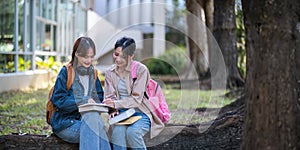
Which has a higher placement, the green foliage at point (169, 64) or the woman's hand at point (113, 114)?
the green foliage at point (169, 64)

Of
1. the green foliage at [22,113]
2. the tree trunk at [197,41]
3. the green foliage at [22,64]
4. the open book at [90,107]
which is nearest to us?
the open book at [90,107]

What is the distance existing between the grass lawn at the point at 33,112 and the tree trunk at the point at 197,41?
4.94 metres

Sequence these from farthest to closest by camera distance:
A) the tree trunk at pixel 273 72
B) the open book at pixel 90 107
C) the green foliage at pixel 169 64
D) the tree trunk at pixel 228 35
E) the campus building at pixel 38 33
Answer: the green foliage at pixel 169 64 < the campus building at pixel 38 33 < the tree trunk at pixel 228 35 < the open book at pixel 90 107 < the tree trunk at pixel 273 72

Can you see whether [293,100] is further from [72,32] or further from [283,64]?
[72,32]

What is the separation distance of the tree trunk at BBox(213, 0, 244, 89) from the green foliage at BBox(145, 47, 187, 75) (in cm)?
1373

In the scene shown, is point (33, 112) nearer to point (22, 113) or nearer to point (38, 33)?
point (22, 113)

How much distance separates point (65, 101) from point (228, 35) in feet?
31.5

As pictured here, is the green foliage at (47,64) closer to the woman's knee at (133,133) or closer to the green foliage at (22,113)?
the green foliage at (22,113)

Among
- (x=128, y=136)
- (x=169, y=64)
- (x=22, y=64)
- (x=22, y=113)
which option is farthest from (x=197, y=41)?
(x=128, y=136)

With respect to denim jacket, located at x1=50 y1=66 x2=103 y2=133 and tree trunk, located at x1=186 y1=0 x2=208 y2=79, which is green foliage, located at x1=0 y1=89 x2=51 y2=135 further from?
tree trunk, located at x1=186 y1=0 x2=208 y2=79

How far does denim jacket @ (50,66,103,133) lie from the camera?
4.15 metres

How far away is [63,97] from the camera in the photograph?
4160 millimetres

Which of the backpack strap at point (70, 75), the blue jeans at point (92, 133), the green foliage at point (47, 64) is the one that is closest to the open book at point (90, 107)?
the blue jeans at point (92, 133)

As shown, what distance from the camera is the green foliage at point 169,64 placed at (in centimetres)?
2772
